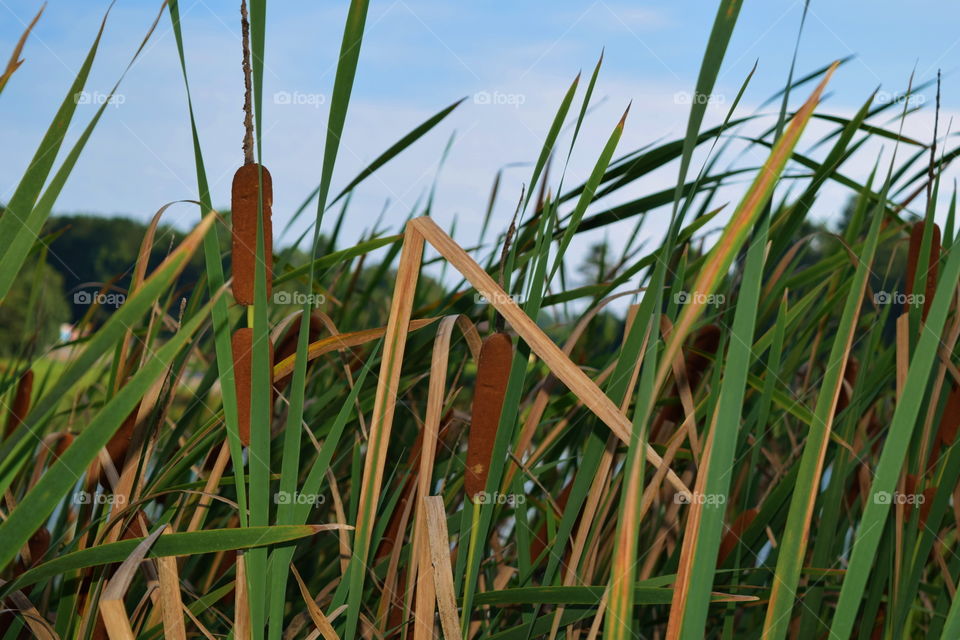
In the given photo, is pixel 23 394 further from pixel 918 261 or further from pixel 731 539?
pixel 918 261

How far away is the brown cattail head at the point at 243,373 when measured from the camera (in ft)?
2.50

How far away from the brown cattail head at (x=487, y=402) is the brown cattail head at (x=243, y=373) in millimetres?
221

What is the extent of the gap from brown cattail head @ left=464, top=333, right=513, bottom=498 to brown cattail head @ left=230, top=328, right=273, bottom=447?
0.22 metres

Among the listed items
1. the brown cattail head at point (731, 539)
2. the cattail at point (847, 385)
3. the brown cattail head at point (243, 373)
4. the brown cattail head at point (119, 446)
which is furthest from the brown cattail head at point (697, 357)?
the brown cattail head at point (119, 446)

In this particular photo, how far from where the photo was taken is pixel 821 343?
1765mm

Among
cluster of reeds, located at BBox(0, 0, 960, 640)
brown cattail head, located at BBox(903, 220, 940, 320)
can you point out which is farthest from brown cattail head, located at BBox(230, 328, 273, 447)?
brown cattail head, located at BBox(903, 220, 940, 320)

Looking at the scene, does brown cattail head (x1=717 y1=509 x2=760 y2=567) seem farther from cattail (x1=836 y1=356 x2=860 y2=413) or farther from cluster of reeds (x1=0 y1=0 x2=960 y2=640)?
cattail (x1=836 y1=356 x2=860 y2=413)

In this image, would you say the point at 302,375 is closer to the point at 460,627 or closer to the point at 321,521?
the point at 460,627

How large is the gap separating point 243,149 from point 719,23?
1.53 ft

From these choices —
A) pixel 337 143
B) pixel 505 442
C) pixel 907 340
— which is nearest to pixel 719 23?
pixel 337 143

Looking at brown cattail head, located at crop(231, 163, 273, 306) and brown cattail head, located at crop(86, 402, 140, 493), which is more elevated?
brown cattail head, located at crop(231, 163, 273, 306)

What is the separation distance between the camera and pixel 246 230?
0.76 m

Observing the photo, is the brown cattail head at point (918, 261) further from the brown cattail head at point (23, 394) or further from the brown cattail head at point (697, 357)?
the brown cattail head at point (23, 394)

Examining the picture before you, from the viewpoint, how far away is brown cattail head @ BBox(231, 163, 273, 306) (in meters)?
0.76
